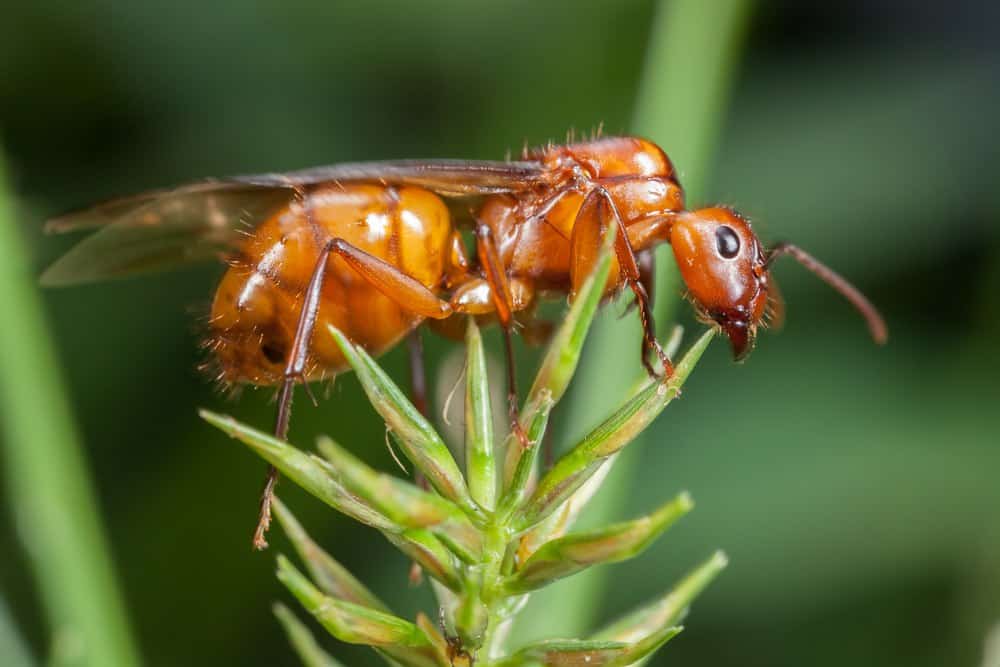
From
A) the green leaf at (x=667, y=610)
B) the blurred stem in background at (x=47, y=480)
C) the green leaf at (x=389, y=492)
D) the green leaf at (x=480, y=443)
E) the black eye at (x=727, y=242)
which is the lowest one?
the blurred stem in background at (x=47, y=480)

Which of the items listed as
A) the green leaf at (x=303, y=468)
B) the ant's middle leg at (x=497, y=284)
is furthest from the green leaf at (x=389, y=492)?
the ant's middle leg at (x=497, y=284)

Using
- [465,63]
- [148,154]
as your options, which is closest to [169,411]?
[148,154]

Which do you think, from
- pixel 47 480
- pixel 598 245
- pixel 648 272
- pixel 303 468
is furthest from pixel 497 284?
pixel 303 468

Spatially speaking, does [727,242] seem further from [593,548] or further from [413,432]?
[593,548]

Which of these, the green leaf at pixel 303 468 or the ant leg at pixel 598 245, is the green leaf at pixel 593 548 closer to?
the green leaf at pixel 303 468

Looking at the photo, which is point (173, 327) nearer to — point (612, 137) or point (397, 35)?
point (397, 35)

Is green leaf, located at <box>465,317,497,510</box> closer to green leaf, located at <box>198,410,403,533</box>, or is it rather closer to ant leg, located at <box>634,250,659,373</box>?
green leaf, located at <box>198,410,403,533</box>
